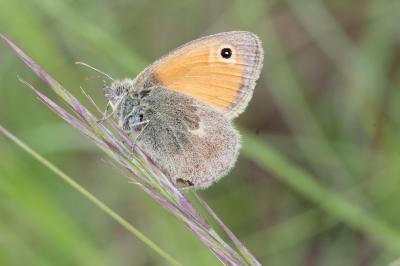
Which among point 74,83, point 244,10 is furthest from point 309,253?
point 74,83

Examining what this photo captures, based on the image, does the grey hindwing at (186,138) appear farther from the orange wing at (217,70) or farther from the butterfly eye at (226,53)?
the butterfly eye at (226,53)

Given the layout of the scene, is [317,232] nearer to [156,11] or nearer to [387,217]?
[387,217]

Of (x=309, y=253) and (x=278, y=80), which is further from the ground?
(x=278, y=80)

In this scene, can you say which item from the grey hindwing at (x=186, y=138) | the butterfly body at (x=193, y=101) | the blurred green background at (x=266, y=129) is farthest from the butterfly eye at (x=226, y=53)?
the blurred green background at (x=266, y=129)

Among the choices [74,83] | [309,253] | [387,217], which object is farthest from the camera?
[309,253]

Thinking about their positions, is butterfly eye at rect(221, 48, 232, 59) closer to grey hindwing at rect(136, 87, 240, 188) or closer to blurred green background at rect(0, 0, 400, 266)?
grey hindwing at rect(136, 87, 240, 188)

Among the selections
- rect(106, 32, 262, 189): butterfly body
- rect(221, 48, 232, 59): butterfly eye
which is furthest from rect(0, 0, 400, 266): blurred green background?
rect(221, 48, 232, 59): butterfly eye

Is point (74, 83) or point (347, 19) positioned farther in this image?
point (347, 19)
